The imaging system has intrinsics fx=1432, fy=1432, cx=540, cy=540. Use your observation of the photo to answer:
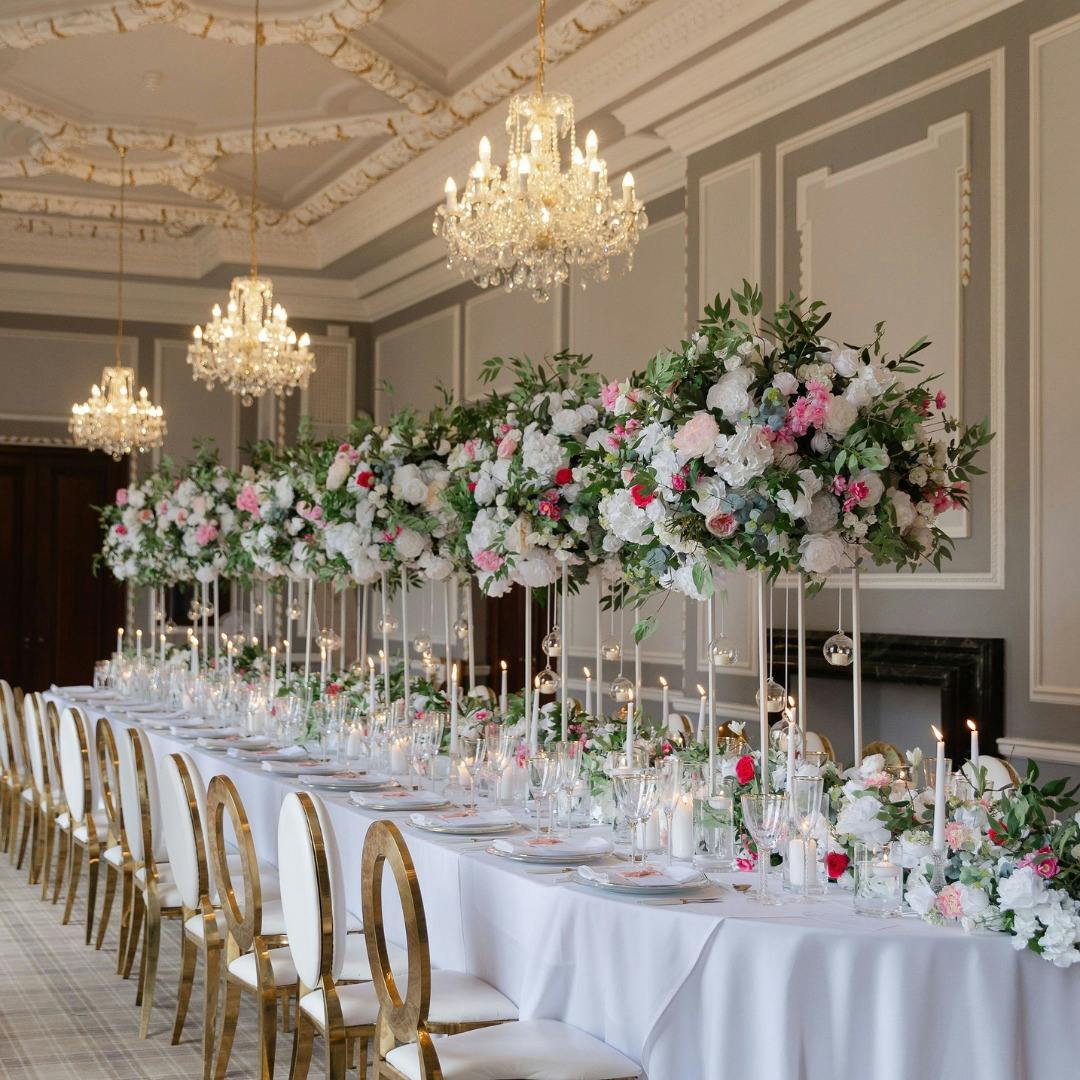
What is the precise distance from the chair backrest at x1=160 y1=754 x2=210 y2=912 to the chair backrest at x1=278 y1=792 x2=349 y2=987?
2.76ft

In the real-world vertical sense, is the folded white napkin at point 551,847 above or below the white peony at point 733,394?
below

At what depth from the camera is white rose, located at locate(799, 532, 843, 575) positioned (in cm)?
328

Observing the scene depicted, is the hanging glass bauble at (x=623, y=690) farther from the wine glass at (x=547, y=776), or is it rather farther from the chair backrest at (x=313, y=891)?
the chair backrest at (x=313, y=891)

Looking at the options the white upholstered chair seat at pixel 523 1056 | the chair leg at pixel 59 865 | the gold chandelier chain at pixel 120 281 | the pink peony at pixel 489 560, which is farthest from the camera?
the gold chandelier chain at pixel 120 281

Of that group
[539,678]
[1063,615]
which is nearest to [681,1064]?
[539,678]

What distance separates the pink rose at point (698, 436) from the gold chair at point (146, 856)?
2576 mm

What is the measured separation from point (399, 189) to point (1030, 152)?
5.39 metres

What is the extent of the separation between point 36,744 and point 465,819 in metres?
4.00

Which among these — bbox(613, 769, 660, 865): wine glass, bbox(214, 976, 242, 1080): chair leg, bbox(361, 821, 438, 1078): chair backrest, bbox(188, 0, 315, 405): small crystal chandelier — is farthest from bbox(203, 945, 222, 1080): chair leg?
bbox(188, 0, 315, 405): small crystal chandelier

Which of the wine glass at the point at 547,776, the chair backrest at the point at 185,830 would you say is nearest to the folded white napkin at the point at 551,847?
the wine glass at the point at 547,776

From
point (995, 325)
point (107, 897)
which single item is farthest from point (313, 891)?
point (995, 325)

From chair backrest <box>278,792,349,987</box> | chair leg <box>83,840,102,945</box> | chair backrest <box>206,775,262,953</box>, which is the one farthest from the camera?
chair leg <box>83,840,102,945</box>

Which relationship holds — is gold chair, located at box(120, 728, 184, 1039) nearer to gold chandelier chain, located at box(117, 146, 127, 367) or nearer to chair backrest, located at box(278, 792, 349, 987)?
chair backrest, located at box(278, 792, 349, 987)

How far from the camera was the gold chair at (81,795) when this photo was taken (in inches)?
235
